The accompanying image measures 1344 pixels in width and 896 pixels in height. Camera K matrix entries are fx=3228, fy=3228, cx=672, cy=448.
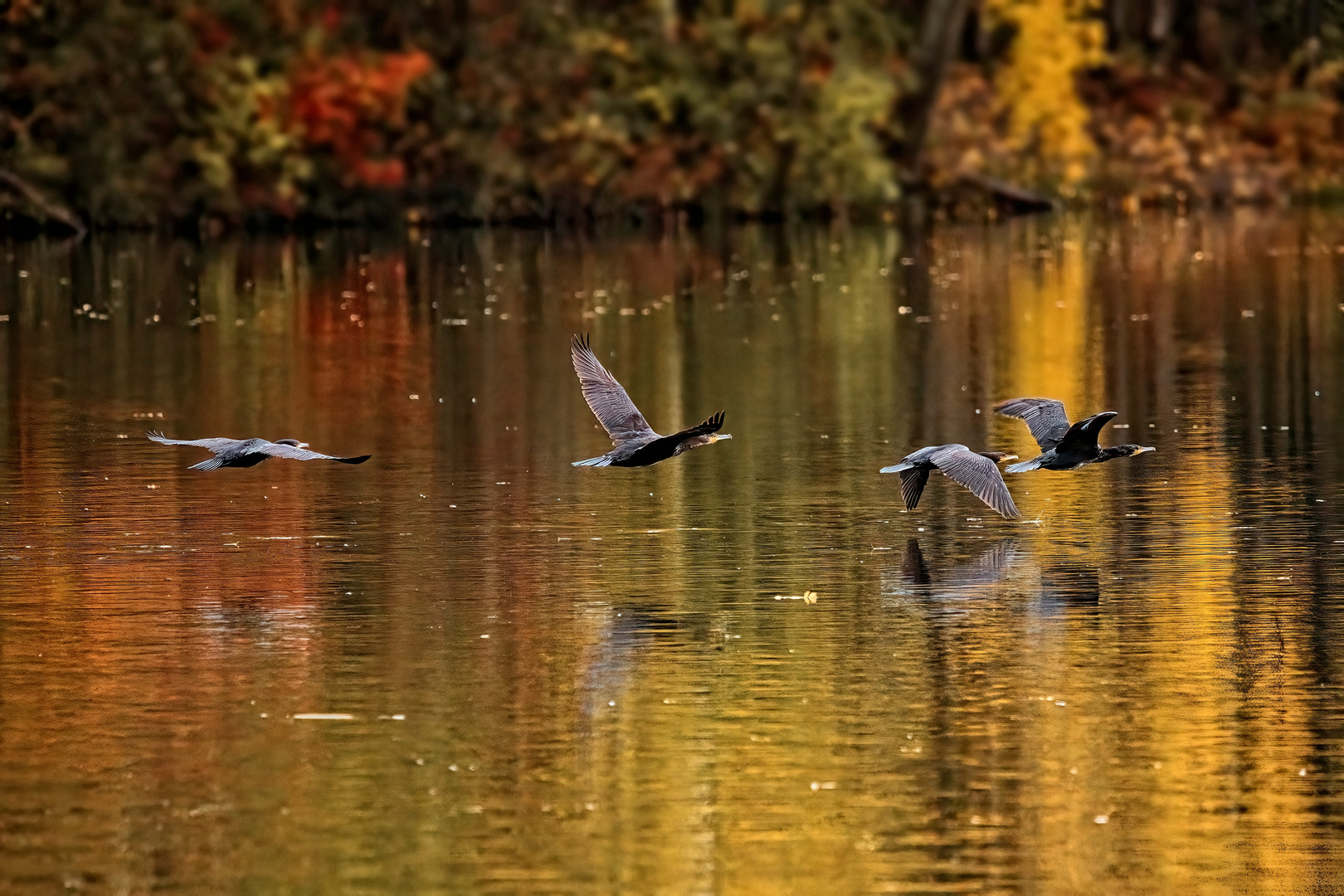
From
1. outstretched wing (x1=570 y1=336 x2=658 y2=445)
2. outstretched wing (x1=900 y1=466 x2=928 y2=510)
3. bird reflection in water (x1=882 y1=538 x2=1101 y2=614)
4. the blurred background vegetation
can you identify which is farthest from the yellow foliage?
bird reflection in water (x1=882 y1=538 x2=1101 y2=614)

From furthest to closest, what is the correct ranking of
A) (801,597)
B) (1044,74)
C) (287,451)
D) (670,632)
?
(1044,74) → (287,451) → (801,597) → (670,632)

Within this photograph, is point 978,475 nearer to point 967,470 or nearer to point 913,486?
point 967,470

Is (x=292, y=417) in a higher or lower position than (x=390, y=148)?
lower

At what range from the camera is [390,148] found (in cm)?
6284

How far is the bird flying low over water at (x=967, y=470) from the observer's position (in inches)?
726

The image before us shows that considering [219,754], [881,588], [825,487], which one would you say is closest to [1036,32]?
[825,487]

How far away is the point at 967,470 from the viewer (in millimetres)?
18781

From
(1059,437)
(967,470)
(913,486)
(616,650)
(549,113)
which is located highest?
(549,113)

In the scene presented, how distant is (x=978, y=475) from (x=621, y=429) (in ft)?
7.75

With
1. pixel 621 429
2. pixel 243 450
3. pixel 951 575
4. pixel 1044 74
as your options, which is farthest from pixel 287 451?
pixel 1044 74

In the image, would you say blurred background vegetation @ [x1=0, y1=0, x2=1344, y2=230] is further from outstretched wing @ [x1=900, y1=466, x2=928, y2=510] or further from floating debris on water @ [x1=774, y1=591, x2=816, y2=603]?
floating debris on water @ [x1=774, y1=591, x2=816, y2=603]

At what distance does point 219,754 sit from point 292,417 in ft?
48.7

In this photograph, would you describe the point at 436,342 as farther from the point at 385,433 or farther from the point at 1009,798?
the point at 1009,798

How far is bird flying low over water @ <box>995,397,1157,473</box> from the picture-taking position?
18922 mm
